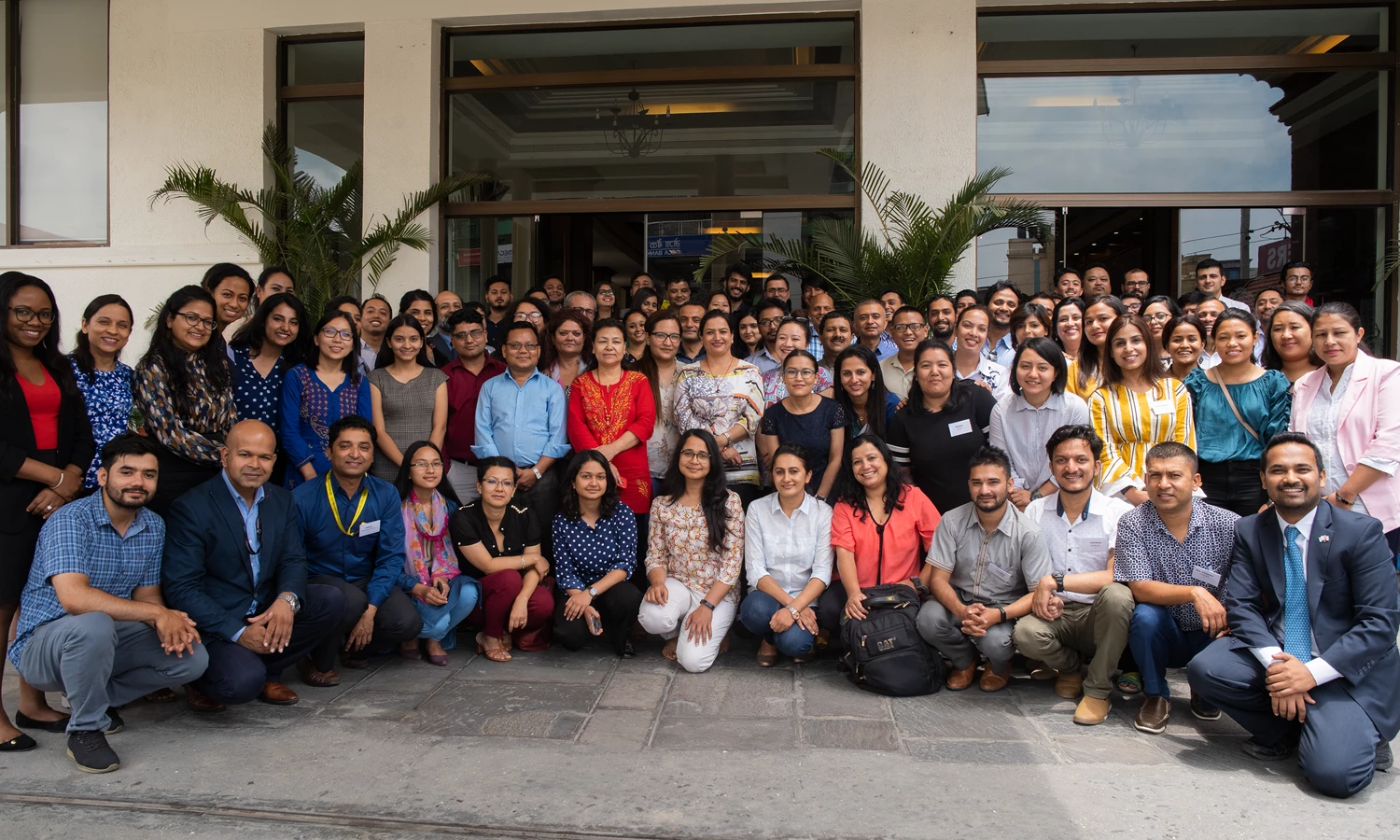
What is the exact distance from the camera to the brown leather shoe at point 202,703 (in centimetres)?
410

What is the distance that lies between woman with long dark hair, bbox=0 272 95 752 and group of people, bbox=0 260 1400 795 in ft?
0.04

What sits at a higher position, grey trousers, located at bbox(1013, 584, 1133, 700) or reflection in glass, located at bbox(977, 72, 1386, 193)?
reflection in glass, located at bbox(977, 72, 1386, 193)

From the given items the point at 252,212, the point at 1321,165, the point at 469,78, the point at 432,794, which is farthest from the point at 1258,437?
the point at 252,212

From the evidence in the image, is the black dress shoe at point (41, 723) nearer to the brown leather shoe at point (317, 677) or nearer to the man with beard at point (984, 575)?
the brown leather shoe at point (317, 677)

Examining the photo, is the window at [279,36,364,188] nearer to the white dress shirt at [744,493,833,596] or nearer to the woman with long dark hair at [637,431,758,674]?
the woman with long dark hair at [637,431,758,674]

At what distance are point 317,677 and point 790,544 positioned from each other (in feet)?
7.64

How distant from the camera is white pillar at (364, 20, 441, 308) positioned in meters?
8.73

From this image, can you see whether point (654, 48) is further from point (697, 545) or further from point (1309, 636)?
point (1309, 636)

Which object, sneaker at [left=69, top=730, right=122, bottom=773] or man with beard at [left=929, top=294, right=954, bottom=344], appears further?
man with beard at [left=929, top=294, right=954, bottom=344]

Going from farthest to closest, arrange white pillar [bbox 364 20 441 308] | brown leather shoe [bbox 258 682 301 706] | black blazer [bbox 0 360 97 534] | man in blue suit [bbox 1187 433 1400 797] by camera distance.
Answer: white pillar [bbox 364 20 441 308] < brown leather shoe [bbox 258 682 301 706] < black blazer [bbox 0 360 97 534] < man in blue suit [bbox 1187 433 1400 797]

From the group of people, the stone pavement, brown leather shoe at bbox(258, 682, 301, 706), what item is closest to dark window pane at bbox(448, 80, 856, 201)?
the group of people

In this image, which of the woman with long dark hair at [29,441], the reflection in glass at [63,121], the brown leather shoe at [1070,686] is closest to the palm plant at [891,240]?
the brown leather shoe at [1070,686]

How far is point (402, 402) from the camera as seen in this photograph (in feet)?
17.4

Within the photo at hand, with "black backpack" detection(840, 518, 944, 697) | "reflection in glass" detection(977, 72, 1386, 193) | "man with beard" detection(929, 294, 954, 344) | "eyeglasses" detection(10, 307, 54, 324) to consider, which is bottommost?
"black backpack" detection(840, 518, 944, 697)
